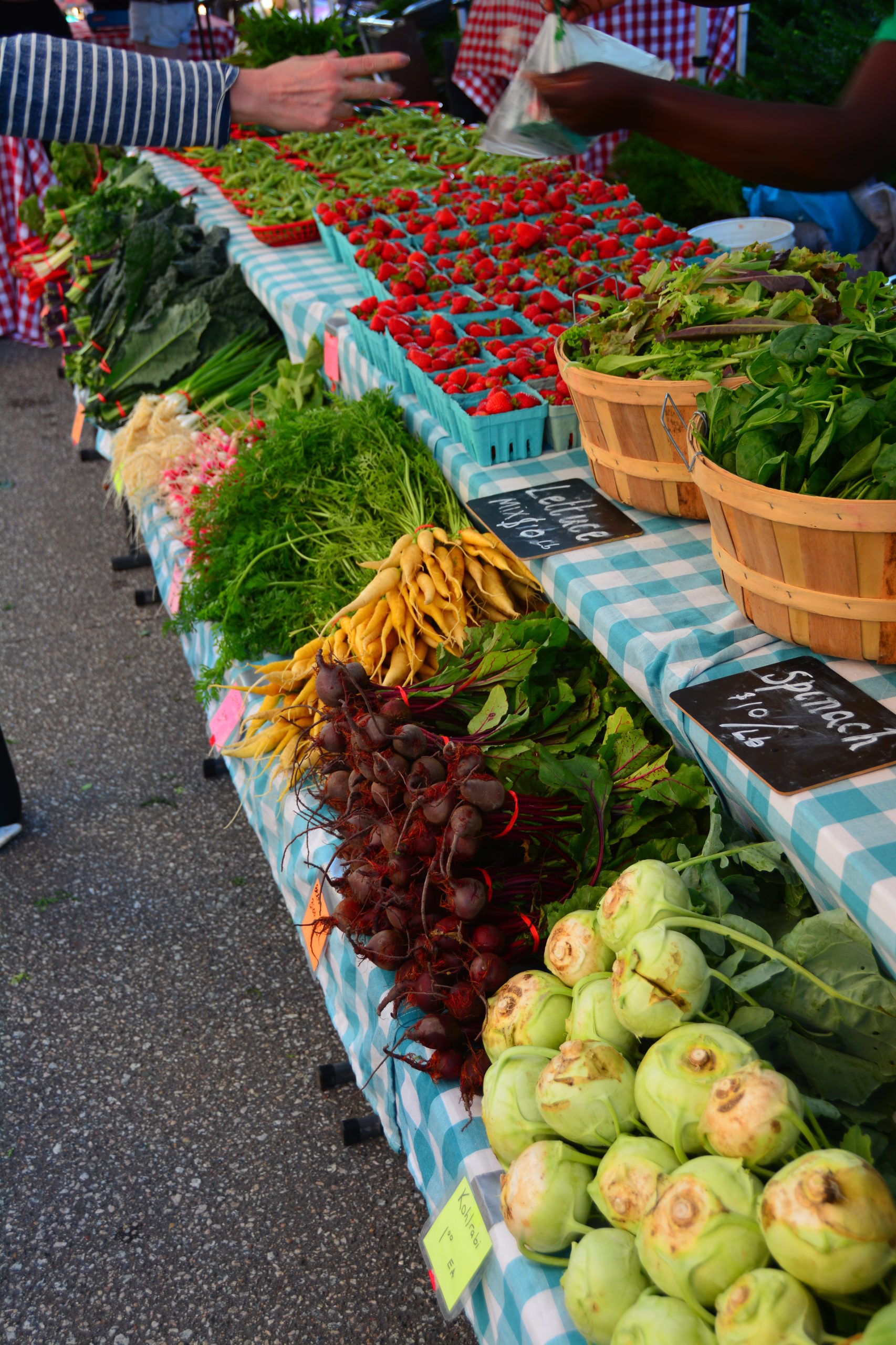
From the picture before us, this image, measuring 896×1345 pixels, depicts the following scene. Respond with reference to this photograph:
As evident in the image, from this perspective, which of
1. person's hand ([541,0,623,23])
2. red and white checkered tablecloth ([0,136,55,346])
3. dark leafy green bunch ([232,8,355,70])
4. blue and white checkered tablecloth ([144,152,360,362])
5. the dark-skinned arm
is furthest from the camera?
red and white checkered tablecloth ([0,136,55,346])

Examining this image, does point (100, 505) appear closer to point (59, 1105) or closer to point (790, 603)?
point (59, 1105)

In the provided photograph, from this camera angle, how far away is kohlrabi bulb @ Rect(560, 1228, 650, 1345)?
979 mm

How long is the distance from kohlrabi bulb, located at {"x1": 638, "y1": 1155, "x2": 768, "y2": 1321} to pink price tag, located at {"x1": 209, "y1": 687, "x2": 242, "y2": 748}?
164 centimetres

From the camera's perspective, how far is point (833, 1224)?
2.72 feet

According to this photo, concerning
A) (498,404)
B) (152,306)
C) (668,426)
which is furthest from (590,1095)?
(152,306)

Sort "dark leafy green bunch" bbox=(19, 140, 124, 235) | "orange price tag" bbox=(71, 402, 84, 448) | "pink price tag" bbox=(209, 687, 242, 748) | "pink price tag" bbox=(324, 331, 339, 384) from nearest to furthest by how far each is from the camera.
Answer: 1. "pink price tag" bbox=(209, 687, 242, 748)
2. "pink price tag" bbox=(324, 331, 339, 384)
3. "orange price tag" bbox=(71, 402, 84, 448)
4. "dark leafy green bunch" bbox=(19, 140, 124, 235)

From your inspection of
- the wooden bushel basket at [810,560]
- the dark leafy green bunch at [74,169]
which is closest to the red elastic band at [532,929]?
the wooden bushel basket at [810,560]

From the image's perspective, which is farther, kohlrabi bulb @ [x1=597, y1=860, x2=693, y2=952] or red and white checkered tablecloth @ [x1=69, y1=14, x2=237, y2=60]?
red and white checkered tablecloth @ [x1=69, y1=14, x2=237, y2=60]

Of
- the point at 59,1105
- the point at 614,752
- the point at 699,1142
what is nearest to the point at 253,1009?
the point at 59,1105

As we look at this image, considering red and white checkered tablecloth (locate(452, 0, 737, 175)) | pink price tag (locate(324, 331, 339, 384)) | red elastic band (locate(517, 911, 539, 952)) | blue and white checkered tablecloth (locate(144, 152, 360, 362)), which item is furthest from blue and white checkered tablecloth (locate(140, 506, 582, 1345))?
red and white checkered tablecloth (locate(452, 0, 737, 175))

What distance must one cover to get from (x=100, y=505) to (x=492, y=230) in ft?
10.00

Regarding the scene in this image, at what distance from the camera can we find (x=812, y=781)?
1.17 metres

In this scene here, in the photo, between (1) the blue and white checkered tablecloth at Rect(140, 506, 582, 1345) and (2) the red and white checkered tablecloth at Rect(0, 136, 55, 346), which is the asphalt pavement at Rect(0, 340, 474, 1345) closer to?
(1) the blue and white checkered tablecloth at Rect(140, 506, 582, 1345)

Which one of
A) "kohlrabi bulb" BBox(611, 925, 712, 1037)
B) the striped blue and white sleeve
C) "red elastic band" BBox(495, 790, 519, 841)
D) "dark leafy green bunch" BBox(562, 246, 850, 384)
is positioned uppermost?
the striped blue and white sleeve
